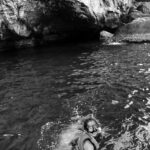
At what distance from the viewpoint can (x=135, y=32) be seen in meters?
27.5

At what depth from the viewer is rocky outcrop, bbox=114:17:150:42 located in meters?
26.3

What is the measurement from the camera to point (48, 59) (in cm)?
2119

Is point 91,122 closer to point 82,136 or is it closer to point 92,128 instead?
point 92,128

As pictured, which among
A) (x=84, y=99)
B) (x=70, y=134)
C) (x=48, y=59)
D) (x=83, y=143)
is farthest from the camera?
(x=48, y=59)

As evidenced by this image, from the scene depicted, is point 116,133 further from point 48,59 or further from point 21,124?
point 48,59

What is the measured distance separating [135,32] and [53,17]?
8386 millimetres

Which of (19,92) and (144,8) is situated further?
(144,8)

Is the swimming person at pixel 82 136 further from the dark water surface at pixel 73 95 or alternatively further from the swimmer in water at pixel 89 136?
the dark water surface at pixel 73 95

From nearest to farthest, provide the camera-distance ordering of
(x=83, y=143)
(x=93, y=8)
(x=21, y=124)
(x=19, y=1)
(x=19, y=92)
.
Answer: (x=83, y=143) → (x=21, y=124) → (x=19, y=92) → (x=19, y=1) → (x=93, y=8)

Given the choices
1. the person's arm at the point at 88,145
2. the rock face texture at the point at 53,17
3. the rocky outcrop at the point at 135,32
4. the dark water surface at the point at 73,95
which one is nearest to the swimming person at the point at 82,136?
the person's arm at the point at 88,145

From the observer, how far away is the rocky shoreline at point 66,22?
2330 cm

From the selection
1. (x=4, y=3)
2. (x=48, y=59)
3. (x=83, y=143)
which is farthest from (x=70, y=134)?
(x=4, y=3)

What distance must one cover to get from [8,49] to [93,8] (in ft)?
28.2

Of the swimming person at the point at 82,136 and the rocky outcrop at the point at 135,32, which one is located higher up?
the rocky outcrop at the point at 135,32
